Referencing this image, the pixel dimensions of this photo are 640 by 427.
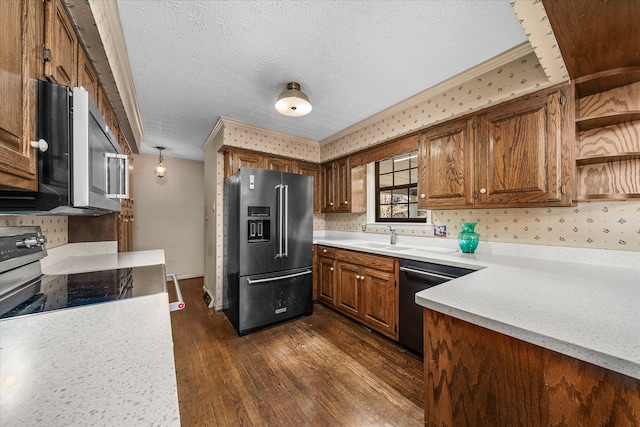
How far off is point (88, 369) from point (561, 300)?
1.54 m

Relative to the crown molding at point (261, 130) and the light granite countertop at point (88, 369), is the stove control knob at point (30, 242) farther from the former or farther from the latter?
the crown molding at point (261, 130)

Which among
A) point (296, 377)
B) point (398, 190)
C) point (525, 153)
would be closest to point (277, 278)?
point (296, 377)

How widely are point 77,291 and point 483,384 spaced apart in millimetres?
1700

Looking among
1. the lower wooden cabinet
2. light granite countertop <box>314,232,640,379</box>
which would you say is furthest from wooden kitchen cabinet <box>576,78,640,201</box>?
the lower wooden cabinet

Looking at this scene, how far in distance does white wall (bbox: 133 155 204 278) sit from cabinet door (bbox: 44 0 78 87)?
3.92 m

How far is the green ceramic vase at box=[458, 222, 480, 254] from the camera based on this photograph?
→ 2.15 meters

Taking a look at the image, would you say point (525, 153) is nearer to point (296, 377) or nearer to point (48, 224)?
point (296, 377)

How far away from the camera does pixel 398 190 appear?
123 inches

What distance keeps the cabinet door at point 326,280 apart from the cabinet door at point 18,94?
2.70 metres

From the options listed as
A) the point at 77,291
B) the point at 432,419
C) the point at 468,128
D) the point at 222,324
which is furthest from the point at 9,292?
the point at 468,128

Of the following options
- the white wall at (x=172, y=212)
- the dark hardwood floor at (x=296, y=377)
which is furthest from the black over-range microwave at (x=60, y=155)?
the white wall at (x=172, y=212)

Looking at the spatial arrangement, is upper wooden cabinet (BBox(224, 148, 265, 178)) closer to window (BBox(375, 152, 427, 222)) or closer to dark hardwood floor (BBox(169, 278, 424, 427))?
window (BBox(375, 152, 427, 222))

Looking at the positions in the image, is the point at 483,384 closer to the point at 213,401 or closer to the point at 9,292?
the point at 213,401

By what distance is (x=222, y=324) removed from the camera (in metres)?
2.81
